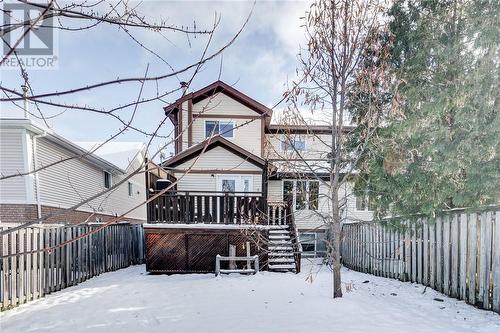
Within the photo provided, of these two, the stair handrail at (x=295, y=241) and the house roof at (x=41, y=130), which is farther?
the house roof at (x=41, y=130)

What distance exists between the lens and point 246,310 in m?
5.35

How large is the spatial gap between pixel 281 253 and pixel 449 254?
188 inches

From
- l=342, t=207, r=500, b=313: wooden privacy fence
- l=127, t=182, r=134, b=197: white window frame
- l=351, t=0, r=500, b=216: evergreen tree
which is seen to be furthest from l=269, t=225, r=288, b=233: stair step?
l=127, t=182, r=134, b=197: white window frame

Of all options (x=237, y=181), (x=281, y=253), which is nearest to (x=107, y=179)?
(x=237, y=181)

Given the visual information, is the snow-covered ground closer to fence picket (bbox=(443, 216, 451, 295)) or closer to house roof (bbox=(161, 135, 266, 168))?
fence picket (bbox=(443, 216, 451, 295))

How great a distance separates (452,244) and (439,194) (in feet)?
3.32

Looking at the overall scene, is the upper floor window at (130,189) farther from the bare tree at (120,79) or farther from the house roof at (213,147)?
the bare tree at (120,79)

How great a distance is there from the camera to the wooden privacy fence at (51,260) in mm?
5758

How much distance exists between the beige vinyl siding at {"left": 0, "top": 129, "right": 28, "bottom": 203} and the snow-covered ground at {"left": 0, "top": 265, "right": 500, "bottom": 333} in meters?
4.92

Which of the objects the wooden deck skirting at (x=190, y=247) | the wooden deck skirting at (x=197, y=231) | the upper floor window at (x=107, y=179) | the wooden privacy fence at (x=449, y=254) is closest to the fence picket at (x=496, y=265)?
the wooden privacy fence at (x=449, y=254)

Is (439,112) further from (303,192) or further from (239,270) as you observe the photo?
(239,270)

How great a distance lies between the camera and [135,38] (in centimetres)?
207

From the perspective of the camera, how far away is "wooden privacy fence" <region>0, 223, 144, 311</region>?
5.76m

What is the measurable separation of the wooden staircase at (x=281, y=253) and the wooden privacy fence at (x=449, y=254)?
7.82 feet
